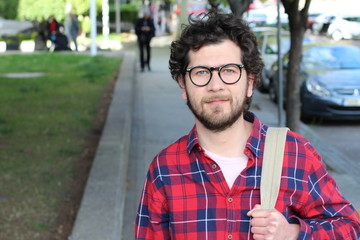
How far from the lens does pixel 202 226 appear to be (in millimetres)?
2217

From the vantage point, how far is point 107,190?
19.3ft

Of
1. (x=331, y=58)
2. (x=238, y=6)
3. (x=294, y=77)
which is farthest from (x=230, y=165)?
(x=331, y=58)

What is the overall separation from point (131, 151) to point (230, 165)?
651 cm

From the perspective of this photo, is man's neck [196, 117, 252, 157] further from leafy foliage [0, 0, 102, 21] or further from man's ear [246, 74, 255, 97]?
leafy foliage [0, 0, 102, 21]

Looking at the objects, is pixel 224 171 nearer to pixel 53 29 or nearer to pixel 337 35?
pixel 53 29

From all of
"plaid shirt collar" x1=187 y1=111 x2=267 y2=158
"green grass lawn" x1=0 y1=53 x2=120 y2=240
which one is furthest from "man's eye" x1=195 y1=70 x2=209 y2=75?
"green grass lawn" x1=0 y1=53 x2=120 y2=240

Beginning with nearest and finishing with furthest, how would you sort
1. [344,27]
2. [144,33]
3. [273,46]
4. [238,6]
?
1. [238,6]
2. [273,46]
3. [144,33]
4. [344,27]

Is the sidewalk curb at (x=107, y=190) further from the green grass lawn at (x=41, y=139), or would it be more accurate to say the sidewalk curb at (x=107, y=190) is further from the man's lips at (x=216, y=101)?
the man's lips at (x=216, y=101)

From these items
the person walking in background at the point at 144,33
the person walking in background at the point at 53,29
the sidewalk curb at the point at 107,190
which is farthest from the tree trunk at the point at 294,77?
the person walking in background at the point at 53,29

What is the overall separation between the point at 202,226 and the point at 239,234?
129mm

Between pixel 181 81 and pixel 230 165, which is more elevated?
pixel 181 81

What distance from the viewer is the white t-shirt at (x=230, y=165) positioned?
7.33 feet

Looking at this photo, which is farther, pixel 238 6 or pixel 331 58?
pixel 331 58

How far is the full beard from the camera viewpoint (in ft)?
7.30
